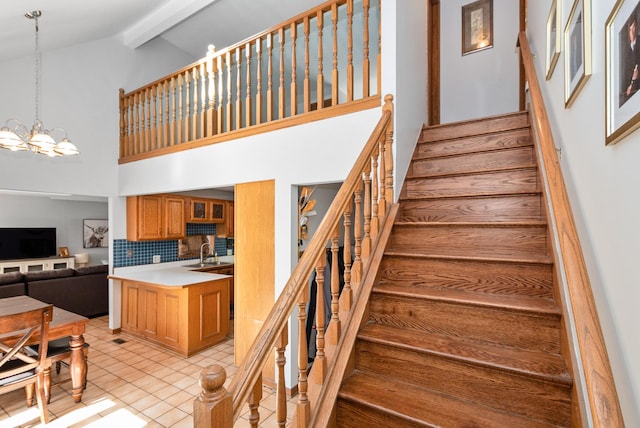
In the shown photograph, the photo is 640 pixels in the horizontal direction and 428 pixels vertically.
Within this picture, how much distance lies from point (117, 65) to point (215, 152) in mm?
2594

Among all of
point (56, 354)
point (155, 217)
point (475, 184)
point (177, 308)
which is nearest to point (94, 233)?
point (155, 217)

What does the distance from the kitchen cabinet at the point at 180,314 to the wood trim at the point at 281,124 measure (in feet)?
5.25

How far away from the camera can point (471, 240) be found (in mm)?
1984

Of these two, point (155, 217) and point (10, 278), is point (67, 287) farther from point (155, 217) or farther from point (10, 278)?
point (155, 217)

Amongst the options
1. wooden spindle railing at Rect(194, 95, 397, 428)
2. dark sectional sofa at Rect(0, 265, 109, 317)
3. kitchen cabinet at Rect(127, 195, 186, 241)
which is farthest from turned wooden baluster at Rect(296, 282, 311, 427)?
dark sectional sofa at Rect(0, 265, 109, 317)

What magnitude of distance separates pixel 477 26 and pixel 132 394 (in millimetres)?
5378

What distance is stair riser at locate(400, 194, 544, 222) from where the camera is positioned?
2004 mm

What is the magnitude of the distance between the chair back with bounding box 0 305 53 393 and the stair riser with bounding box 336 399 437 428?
88.9 inches

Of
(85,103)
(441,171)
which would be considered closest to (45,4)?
(85,103)

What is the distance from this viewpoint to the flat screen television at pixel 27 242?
6301 mm

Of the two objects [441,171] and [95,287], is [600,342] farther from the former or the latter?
[95,287]

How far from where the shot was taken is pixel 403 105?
8.07 ft

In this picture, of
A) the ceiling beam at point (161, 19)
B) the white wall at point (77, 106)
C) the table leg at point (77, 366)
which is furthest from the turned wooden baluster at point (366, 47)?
the white wall at point (77, 106)

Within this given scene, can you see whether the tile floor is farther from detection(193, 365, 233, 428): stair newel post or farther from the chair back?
detection(193, 365, 233, 428): stair newel post
